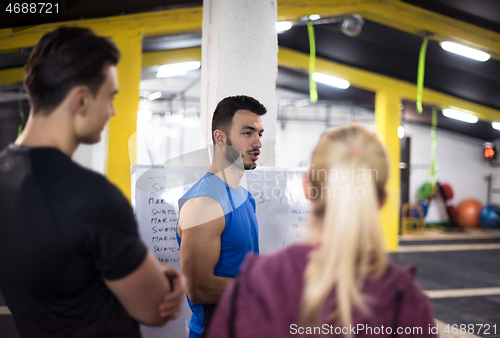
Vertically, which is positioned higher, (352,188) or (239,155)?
(239,155)

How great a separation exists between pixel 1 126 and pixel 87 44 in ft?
26.1

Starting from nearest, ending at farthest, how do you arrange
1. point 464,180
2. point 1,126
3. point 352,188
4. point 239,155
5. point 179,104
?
point 352,188
point 239,155
point 1,126
point 179,104
point 464,180

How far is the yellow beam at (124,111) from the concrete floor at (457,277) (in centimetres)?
166

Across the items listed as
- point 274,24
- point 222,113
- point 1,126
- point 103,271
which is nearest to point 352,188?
point 103,271

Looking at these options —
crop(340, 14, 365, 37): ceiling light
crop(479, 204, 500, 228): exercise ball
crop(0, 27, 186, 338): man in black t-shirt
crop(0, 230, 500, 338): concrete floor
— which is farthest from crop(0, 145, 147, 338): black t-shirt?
crop(479, 204, 500, 228): exercise ball

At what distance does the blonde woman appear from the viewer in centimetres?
65

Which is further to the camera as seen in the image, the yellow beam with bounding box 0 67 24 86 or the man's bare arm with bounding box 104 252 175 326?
the yellow beam with bounding box 0 67 24 86

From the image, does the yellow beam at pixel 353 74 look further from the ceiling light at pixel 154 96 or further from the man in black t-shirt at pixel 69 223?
the man in black t-shirt at pixel 69 223

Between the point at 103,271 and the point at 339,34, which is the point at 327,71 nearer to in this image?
the point at 339,34

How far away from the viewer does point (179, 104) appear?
9.70m

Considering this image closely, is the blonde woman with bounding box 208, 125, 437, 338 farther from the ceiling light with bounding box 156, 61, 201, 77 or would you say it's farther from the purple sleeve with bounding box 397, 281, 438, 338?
the ceiling light with bounding box 156, 61, 201, 77

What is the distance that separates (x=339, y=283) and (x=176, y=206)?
4.68 ft

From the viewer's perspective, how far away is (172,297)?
797 millimetres

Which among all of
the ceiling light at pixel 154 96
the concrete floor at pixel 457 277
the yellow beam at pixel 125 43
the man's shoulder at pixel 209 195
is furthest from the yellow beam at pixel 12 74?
the man's shoulder at pixel 209 195
